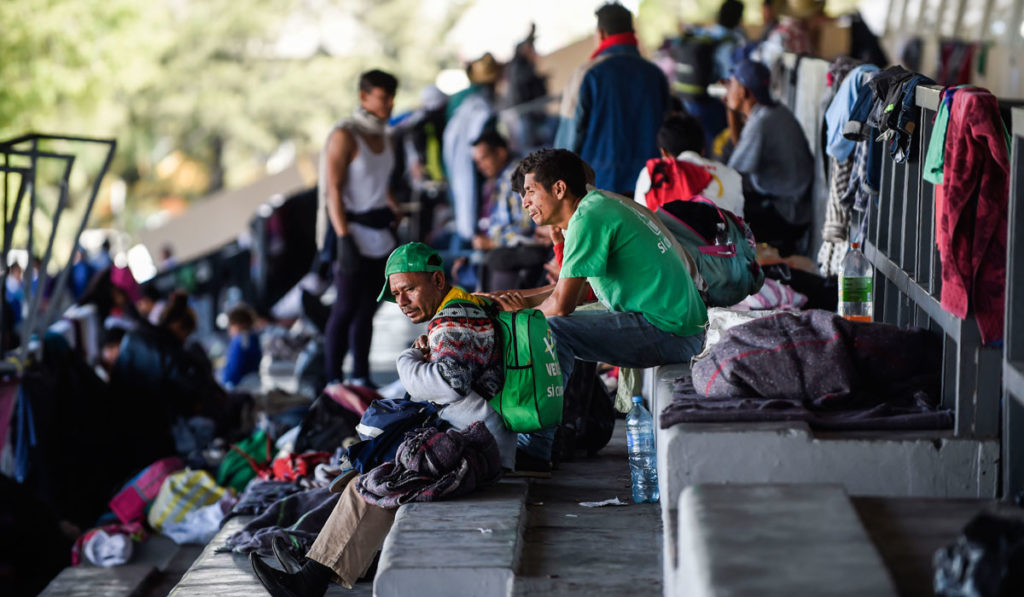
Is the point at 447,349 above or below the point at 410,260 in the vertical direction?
below

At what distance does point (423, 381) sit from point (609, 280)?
112cm

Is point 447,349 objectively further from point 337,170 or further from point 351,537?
point 337,170

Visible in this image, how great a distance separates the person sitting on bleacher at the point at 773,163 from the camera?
→ 790 cm

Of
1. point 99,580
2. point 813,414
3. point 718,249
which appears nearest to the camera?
point 813,414

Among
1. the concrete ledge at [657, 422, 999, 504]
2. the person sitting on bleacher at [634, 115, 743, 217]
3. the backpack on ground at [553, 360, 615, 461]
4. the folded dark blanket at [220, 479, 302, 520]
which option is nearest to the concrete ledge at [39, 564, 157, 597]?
the folded dark blanket at [220, 479, 302, 520]

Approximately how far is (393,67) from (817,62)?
35.4 meters

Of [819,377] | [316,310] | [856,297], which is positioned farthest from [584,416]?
[316,310]

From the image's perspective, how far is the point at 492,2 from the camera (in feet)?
100.0

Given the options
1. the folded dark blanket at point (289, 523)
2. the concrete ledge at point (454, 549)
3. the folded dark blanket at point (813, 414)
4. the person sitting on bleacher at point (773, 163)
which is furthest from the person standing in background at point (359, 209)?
the folded dark blanket at point (813, 414)

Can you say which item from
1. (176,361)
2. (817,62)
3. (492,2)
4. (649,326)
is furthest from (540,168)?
(492,2)

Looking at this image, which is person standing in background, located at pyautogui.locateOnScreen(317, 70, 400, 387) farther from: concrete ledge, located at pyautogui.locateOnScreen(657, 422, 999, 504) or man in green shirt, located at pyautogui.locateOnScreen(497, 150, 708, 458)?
Result: concrete ledge, located at pyautogui.locateOnScreen(657, 422, 999, 504)

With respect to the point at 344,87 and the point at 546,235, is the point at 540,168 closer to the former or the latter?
the point at 546,235

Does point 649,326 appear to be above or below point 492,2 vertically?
below

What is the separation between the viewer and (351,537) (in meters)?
4.61
